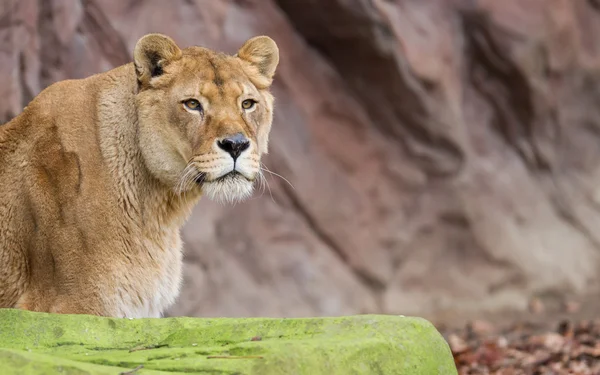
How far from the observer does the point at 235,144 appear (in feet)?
16.4

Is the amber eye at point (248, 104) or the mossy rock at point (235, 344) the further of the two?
the amber eye at point (248, 104)

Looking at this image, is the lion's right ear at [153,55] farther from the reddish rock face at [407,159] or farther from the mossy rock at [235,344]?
the reddish rock face at [407,159]

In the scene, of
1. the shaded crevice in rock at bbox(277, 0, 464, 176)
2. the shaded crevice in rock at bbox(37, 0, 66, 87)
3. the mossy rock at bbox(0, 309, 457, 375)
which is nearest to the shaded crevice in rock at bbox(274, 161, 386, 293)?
the shaded crevice in rock at bbox(277, 0, 464, 176)

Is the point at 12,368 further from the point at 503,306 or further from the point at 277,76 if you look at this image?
the point at 503,306

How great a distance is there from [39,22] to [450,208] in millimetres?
4925

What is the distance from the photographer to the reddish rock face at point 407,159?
29.6ft

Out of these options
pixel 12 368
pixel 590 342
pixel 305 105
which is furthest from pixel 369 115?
pixel 12 368

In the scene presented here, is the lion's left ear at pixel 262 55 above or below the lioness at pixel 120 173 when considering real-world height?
above

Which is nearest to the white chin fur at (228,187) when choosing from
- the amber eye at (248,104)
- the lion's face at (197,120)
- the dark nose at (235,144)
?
the lion's face at (197,120)

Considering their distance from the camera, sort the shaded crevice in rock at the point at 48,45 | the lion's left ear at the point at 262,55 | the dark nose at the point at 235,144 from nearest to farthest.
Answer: the dark nose at the point at 235,144
the lion's left ear at the point at 262,55
the shaded crevice in rock at the point at 48,45

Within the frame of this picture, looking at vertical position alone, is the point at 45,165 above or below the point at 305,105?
above

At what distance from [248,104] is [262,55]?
545mm

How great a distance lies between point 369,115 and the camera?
33.0ft

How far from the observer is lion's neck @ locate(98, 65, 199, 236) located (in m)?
5.25
